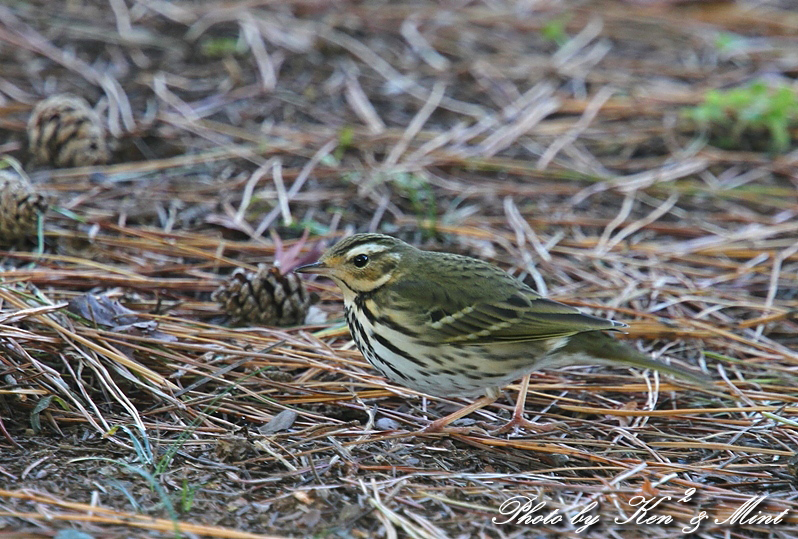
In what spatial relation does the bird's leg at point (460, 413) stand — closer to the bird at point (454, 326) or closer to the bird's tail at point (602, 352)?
the bird at point (454, 326)

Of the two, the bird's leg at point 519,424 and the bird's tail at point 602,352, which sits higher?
the bird's tail at point 602,352

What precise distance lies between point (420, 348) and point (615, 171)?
358 cm

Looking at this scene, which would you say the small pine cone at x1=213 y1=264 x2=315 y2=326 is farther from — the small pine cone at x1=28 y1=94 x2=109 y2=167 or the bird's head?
the small pine cone at x1=28 y1=94 x2=109 y2=167

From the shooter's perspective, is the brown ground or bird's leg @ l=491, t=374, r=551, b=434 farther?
bird's leg @ l=491, t=374, r=551, b=434

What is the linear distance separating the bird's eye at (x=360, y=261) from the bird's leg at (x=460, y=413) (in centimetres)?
81

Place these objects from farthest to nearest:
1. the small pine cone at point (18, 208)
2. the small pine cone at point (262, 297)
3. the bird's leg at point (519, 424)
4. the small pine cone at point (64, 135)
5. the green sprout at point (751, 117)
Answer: the green sprout at point (751, 117) < the small pine cone at point (64, 135) < the small pine cone at point (18, 208) < the small pine cone at point (262, 297) < the bird's leg at point (519, 424)

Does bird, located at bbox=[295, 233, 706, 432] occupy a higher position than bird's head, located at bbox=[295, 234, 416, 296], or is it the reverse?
bird's head, located at bbox=[295, 234, 416, 296]

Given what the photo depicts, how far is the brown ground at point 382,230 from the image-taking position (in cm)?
357

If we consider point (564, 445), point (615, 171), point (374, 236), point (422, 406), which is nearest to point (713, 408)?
point (564, 445)

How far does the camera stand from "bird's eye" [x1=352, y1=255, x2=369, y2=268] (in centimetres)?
434

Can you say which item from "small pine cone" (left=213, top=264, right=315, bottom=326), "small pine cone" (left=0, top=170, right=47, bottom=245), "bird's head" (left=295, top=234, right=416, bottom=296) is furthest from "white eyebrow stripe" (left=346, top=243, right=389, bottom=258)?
"small pine cone" (left=0, top=170, right=47, bottom=245)

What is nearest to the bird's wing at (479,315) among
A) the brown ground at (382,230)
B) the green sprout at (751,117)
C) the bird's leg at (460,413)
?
the bird's leg at (460,413)

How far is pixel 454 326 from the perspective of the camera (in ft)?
13.8

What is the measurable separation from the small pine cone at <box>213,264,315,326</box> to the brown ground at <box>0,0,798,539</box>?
0.54ft
